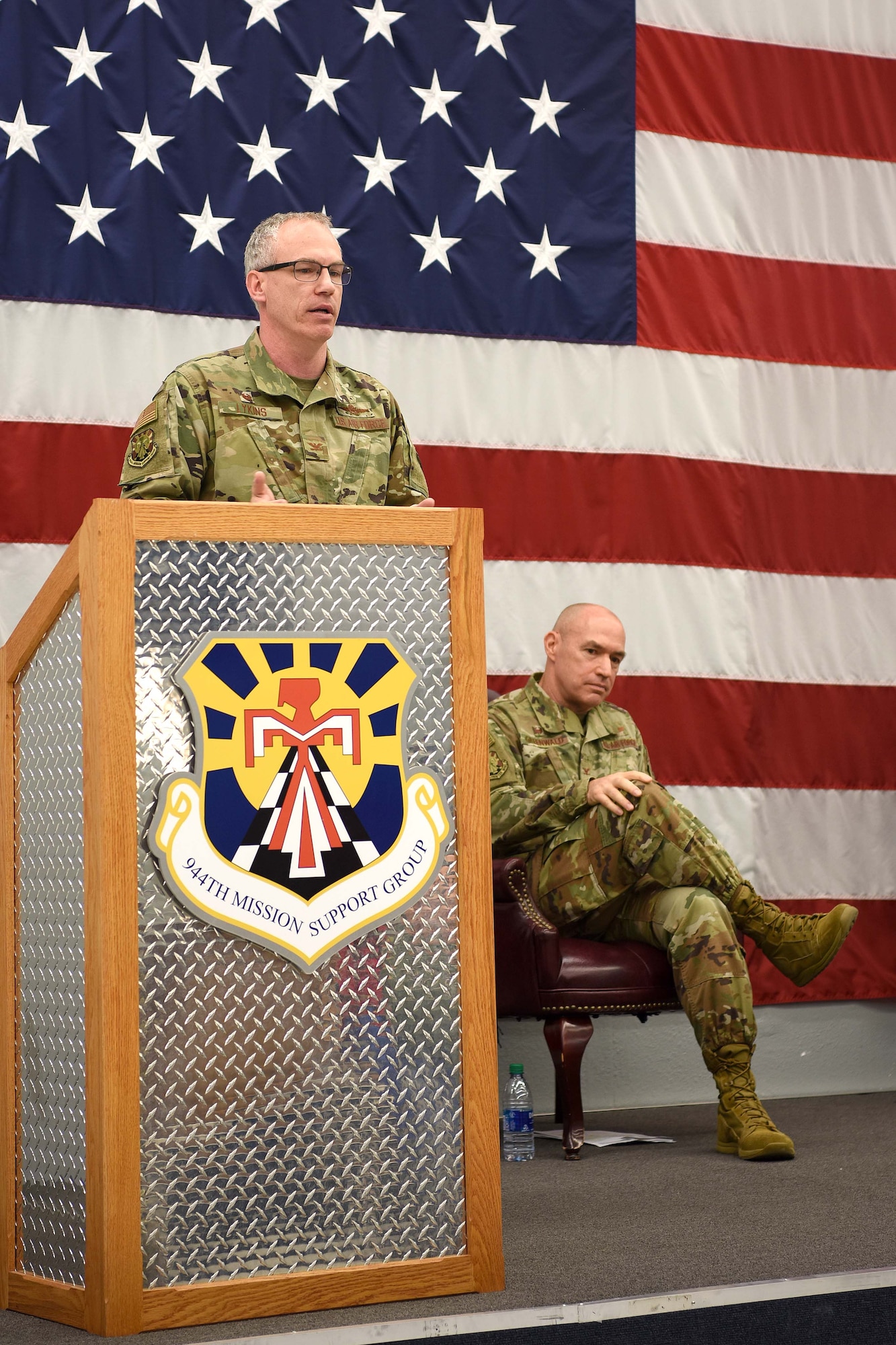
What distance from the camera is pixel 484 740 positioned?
2.04 m

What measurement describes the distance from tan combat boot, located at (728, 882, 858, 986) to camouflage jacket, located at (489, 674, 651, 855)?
0.45 meters

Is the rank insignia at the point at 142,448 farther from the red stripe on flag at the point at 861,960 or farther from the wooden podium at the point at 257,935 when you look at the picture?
the red stripe on flag at the point at 861,960

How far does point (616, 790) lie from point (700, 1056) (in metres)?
1.35

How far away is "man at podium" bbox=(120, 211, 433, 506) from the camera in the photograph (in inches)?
96.3

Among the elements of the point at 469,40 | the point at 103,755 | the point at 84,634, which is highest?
the point at 469,40

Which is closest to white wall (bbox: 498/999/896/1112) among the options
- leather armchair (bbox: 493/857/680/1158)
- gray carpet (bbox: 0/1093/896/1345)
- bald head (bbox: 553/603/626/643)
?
gray carpet (bbox: 0/1093/896/1345)

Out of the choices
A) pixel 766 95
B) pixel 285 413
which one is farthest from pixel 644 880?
pixel 766 95

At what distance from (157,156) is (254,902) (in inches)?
110

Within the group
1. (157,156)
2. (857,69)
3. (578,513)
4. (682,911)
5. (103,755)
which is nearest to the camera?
(103,755)

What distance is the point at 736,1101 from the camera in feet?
11.4

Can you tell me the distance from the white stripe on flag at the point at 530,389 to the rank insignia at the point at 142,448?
1.67 m

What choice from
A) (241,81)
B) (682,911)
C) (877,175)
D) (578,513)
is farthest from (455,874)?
(877,175)

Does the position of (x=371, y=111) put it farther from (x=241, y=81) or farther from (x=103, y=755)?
(x=103, y=755)

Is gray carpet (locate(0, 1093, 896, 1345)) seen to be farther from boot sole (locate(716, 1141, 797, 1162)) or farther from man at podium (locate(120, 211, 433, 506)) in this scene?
man at podium (locate(120, 211, 433, 506))
